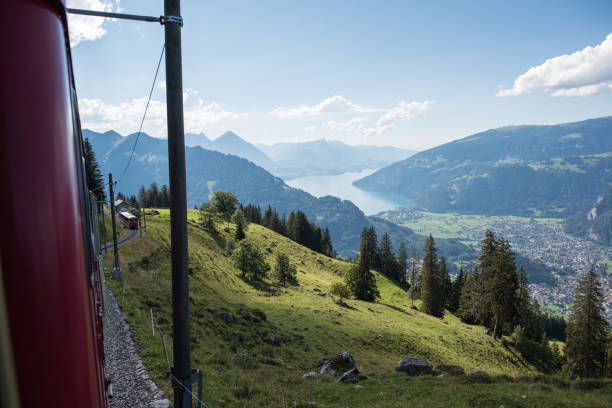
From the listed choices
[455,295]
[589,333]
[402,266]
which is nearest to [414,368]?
[589,333]

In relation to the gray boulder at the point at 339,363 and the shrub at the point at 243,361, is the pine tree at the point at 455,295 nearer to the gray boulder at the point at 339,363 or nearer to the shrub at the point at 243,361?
the gray boulder at the point at 339,363

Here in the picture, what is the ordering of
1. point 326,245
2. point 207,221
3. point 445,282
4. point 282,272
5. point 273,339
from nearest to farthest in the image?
point 273,339 → point 282,272 → point 445,282 → point 207,221 → point 326,245

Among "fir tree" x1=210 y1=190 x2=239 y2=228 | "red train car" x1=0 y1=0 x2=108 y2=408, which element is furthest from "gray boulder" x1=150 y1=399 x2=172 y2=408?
"fir tree" x1=210 y1=190 x2=239 y2=228

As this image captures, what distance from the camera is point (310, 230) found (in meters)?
97.6

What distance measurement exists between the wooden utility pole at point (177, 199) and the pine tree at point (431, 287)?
6193 cm

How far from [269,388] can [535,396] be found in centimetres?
1152

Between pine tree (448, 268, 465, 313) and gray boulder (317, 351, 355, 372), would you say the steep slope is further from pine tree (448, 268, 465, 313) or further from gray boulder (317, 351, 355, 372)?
pine tree (448, 268, 465, 313)

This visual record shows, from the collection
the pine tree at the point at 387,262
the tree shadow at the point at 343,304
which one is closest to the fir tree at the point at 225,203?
the tree shadow at the point at 343,304

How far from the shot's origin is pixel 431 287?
6025 centimetres

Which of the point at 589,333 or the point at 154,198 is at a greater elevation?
the point at 154,198

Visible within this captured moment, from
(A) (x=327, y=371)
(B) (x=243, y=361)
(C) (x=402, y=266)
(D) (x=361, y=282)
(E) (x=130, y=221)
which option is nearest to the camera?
(B) (x=243, y=361)

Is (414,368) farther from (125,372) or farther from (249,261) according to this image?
(249,261)

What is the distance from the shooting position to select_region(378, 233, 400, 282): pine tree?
87062mm

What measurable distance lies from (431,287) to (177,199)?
208ft
